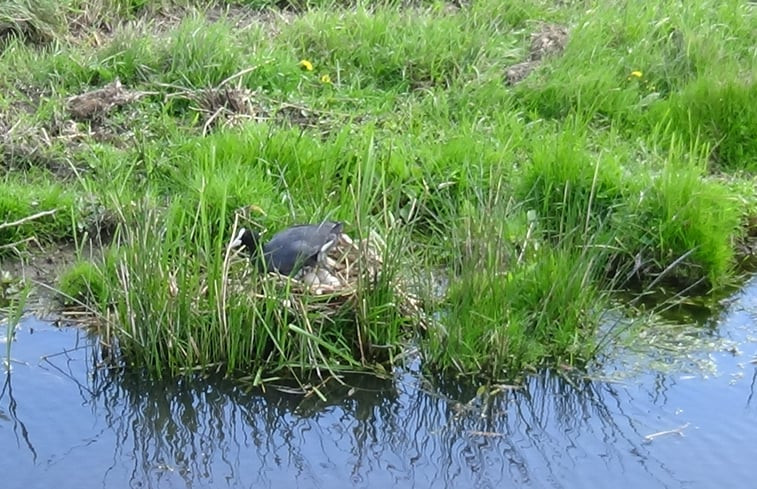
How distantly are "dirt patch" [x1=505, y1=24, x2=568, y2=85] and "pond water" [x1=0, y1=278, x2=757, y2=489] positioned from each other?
9.85 ft

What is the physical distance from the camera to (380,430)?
17.0 feet

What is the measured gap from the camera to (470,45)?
8.44 meters

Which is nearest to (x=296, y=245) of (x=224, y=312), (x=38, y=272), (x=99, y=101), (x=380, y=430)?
(x=224, y=312)

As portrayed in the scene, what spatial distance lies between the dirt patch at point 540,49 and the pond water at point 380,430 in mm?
3003

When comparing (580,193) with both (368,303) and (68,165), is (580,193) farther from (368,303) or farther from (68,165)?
(68,165)

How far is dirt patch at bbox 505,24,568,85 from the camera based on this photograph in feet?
27.0

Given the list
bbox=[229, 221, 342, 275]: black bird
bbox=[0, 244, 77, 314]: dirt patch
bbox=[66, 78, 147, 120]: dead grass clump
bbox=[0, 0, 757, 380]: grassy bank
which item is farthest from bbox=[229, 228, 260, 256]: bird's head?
bbox=[66, 78, 147, 120]: dead grass clump

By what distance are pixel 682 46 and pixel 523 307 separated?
11.5 feet

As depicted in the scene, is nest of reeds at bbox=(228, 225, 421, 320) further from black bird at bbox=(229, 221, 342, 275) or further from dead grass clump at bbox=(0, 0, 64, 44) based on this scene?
dead grass clump at bbox=(0, 0, 64, 44)

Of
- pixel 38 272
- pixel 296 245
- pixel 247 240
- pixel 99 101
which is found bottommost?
pixel 38 272

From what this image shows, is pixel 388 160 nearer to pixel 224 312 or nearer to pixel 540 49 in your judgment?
pixel 224 312

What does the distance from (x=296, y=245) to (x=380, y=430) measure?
38.3 inches

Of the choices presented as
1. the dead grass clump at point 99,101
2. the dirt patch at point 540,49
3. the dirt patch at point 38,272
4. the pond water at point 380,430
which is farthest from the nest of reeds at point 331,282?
the dirt patch at point 540,49

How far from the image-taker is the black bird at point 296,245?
5613 millimetres
